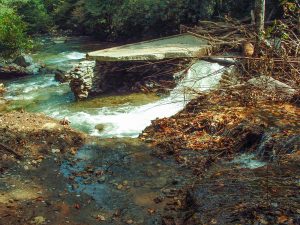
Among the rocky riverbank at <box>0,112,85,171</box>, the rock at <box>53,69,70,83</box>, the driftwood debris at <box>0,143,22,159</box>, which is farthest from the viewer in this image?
the rock at <box>53,69,70,83</box>

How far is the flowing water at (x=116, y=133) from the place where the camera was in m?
5.50

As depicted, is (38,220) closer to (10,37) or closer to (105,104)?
(105,104)

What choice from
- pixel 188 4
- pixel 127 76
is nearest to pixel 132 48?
pixel 127 76

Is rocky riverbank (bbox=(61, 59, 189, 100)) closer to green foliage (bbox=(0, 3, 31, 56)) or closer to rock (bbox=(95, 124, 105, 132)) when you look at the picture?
rock (bbox=(95, 124, 105, 132))

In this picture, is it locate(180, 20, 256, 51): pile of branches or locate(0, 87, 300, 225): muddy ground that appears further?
locate(180, 20, 256, 51): pile of branches

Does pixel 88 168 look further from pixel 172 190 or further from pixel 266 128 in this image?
pixel 266 128

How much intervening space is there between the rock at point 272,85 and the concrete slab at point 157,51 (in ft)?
8.43

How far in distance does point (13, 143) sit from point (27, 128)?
1.85 feet

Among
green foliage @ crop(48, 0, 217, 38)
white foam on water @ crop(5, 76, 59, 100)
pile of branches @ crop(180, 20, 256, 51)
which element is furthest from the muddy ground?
green foliage @ crop(48, 0, 217, 38)

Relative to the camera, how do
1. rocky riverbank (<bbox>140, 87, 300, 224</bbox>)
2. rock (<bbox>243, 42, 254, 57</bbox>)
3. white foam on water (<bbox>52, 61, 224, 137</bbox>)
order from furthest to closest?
rock (<bbox>243, 42, 254, 57</bbox>) → white foam on water (<bbox>52, 61, 224, 137</bbox>) → rocky riverbank (<bbox>140, 87, 300, 224</bbox>)

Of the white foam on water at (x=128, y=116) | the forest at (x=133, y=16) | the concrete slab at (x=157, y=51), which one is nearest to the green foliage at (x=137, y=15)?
the forest at (x=133, y=16)

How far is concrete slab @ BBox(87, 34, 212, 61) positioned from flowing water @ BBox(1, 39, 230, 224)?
1.74ft

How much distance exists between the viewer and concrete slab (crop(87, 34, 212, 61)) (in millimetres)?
10258

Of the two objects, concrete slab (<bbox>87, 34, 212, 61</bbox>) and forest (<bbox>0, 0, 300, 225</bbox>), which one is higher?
concrete slab (<bbox>87, 34, 212, 61</bbox>)
